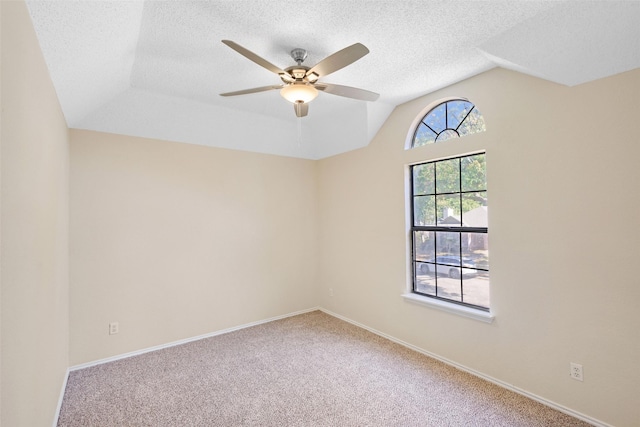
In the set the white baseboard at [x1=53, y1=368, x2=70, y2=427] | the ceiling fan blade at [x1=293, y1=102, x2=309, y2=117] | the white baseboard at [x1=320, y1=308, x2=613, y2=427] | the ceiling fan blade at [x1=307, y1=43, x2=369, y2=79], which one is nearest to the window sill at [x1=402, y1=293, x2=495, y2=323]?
the white baseboard at [x1=320, y1=308, x2=613, y2=427]

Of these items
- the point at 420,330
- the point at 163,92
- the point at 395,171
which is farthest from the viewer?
the point at 395,171

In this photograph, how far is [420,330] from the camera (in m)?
3.15

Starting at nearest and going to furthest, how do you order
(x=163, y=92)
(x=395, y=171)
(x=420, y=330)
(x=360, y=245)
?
(x=163, y=92) < (x=420, y=330) < (x=395, y=171) < (x=360, y=245)

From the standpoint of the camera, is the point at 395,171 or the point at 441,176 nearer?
the point at 441,176

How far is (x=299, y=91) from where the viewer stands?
6.79 feet

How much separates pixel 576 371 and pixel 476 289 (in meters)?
0.86

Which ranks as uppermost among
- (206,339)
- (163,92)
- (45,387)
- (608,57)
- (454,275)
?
(163,92)

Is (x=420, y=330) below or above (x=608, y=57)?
below

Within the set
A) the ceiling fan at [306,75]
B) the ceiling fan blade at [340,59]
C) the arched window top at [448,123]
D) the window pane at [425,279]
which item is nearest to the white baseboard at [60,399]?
the ceiling fan at [306,75]

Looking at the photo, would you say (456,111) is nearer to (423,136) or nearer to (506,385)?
(423,136)

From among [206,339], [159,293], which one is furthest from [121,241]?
[206,339]

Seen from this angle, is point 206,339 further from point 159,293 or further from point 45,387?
point 45,387

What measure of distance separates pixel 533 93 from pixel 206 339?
3.97 m

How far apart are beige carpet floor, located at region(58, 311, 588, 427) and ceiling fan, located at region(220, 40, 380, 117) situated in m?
2.28
